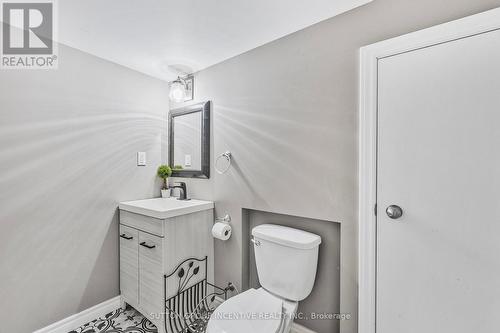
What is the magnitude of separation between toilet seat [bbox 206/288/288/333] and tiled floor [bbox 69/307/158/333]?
0.79 metres

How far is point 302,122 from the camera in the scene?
1440mm

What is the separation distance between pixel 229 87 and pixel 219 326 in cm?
160

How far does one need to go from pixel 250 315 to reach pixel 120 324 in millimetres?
1137

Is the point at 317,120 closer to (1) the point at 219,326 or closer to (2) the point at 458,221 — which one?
(2) the point at 458,221

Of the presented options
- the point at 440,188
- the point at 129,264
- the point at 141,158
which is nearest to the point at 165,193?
the point at 141,158

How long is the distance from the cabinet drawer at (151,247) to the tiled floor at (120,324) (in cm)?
52

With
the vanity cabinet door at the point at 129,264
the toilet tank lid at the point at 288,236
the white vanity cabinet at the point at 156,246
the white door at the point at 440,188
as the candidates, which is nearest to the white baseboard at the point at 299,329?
the white door at the point at 440,188

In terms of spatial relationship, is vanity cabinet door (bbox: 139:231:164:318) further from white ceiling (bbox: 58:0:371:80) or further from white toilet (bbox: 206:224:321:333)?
white ceiling (bbox: 58:0:371:80)

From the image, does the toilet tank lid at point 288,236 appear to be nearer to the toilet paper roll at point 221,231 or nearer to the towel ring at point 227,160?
the toilet paper roll at point 221,231

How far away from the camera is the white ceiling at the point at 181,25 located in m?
1.25

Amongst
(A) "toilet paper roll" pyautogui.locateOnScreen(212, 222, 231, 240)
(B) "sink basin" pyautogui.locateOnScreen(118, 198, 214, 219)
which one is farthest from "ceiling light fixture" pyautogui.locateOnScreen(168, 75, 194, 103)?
(A) "toilet paper roll" pyautogui.locateOnScreen(212, 222, 231, 240)

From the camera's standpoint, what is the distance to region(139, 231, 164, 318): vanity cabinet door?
1.54 m

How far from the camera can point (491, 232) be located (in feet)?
3.03

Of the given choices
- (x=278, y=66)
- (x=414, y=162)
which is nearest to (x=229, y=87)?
(x=278, y=66)
